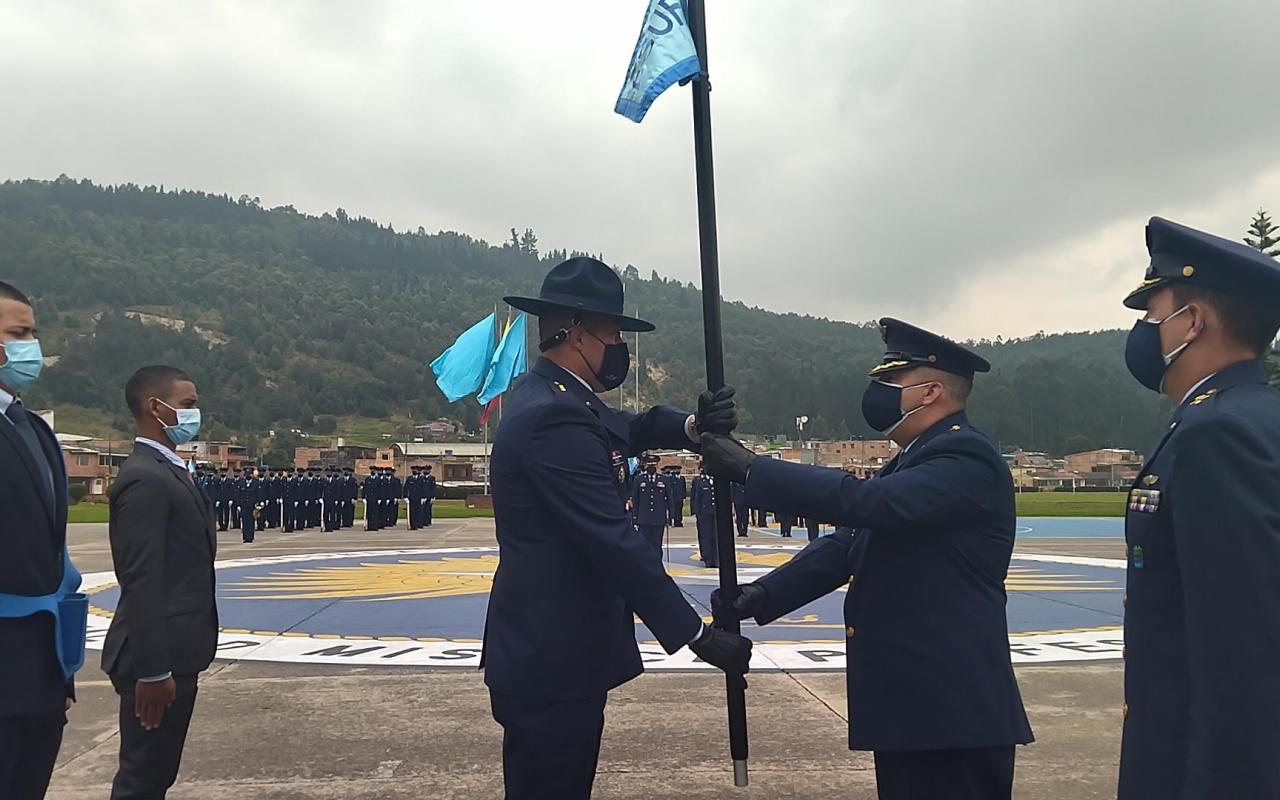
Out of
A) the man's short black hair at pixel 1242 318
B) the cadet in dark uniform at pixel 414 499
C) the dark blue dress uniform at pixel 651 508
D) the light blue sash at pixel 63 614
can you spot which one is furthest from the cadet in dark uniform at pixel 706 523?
the man's short black hair at pixel 1242 318

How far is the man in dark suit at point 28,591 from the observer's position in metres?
2.65

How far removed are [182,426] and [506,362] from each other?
19867mm

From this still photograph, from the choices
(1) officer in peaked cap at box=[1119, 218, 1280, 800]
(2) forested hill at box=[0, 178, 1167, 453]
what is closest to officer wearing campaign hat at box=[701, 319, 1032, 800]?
(1) officer in peaked cap at box=[1119, 218, 1280, 800]

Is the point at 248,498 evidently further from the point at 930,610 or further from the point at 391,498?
the point at 930,610

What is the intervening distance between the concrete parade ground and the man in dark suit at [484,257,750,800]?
5.87ft

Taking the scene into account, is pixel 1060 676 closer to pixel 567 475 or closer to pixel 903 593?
pixel 903 593

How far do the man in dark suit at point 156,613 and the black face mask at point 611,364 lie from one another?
6.03ft

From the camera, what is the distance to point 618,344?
3246mm

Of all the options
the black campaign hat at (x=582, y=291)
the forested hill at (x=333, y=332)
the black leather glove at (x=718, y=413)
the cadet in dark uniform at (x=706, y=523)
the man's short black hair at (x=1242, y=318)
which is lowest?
the cadet in dark uniform at (x=706, y=523)

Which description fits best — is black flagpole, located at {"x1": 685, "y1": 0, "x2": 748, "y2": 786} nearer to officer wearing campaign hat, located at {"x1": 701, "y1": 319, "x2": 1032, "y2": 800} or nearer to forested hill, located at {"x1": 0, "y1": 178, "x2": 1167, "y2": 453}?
officer wearing campaign hat, located at {"x1": 701, "y1": 319, "x2": 1032, "y2": 800}

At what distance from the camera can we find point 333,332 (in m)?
147

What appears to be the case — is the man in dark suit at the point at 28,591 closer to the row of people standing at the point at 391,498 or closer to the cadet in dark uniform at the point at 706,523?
the cadet in dark uniform at the point at 706,523

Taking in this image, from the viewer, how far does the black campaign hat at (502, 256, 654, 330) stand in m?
3.05

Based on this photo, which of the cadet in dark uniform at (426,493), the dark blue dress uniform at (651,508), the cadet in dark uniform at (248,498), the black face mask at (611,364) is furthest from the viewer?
the cadet in dark uniform at (426,493)
